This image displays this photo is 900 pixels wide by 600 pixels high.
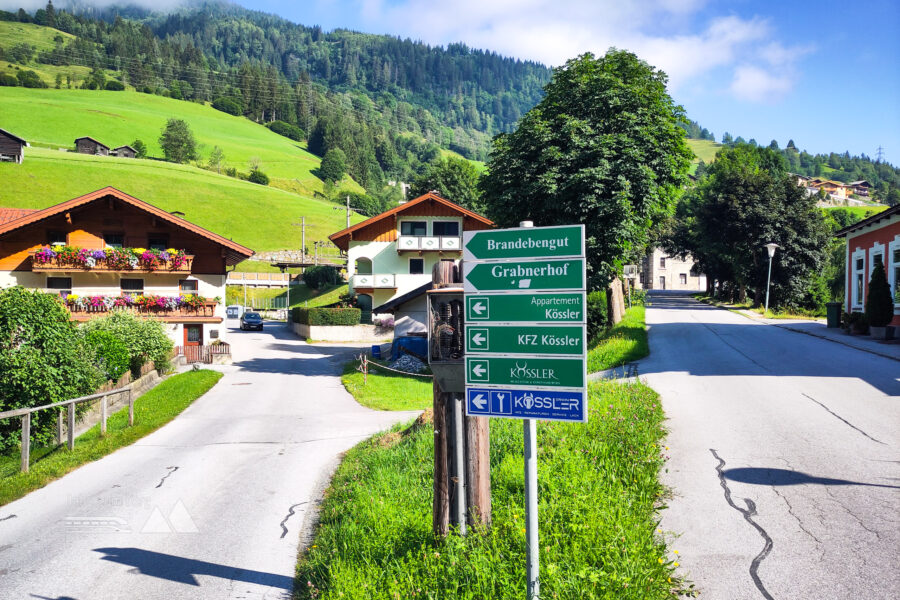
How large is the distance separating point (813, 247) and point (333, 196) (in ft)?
365

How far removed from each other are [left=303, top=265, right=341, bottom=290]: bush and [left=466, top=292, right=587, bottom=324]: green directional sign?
75.7 meters

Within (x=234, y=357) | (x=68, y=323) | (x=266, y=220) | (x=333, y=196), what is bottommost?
(x=234, y=357)

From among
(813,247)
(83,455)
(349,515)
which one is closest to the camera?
(349,515)

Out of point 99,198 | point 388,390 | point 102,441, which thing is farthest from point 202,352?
point 102,441

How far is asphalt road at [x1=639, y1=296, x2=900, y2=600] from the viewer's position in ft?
18.5

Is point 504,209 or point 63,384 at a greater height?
point 504,209

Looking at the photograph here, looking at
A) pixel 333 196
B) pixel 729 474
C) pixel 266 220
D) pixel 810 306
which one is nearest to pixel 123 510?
pixel 729 474

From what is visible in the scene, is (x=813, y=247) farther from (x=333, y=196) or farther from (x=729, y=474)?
(x=333, y=196)

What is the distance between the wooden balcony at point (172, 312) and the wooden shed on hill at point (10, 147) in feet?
261

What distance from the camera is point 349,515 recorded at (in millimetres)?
7820

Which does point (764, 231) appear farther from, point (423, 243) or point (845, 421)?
point (845, 421)

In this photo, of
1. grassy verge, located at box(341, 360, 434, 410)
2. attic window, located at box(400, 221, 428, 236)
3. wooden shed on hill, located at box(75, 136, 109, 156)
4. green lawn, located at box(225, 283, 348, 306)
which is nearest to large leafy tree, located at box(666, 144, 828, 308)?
attic window, located at box(400, 221, 428, 236)

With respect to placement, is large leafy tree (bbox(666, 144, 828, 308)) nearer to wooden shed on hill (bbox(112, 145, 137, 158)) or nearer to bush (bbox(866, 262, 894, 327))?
bush (bbox(866, 262, 894, 327))

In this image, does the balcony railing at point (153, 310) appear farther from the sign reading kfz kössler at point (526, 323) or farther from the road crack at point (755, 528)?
the sign reading kfz kössler at point (526, 323)
